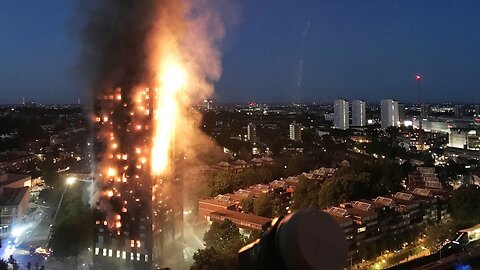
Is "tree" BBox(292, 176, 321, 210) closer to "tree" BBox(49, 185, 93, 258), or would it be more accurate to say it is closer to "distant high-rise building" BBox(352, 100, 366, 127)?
"tree" BBox(49, 185, 93, 258)

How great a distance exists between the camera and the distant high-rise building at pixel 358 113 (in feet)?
97.4

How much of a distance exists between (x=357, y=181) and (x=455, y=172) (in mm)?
4715

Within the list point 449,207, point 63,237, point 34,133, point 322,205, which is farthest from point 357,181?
point 34,133

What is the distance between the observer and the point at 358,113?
98.0ft

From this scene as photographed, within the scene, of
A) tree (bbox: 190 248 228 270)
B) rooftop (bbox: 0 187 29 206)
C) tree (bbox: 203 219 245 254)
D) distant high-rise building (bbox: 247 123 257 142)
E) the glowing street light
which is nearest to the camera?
tree (bbox: 190 248 228 270)

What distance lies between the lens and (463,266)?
4.84 m

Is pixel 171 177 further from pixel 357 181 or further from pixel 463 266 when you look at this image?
pixel 357 181

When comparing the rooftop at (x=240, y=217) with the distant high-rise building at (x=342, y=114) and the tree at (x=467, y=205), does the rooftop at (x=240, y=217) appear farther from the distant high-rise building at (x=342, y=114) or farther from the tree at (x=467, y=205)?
the distant high-rise building at (x=342, y=114)

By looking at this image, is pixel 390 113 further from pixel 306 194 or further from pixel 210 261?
pixel 210 261

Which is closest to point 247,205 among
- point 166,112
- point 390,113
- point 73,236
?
A: point 166,112

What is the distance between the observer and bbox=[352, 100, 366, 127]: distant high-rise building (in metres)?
29.7

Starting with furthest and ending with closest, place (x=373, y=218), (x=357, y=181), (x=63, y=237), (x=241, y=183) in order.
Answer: (x=241, y=183)
(x=357, y=181)
(x=373, y=218)
(x=63, y=237)

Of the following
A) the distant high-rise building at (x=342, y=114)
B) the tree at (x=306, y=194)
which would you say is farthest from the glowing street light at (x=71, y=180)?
the distant high-rise building at (x=342, y=114)

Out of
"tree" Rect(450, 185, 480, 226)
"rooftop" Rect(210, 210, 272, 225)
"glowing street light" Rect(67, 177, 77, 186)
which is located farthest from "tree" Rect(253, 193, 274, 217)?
"glowing street light" Rect(67, 177, 77, 186)
